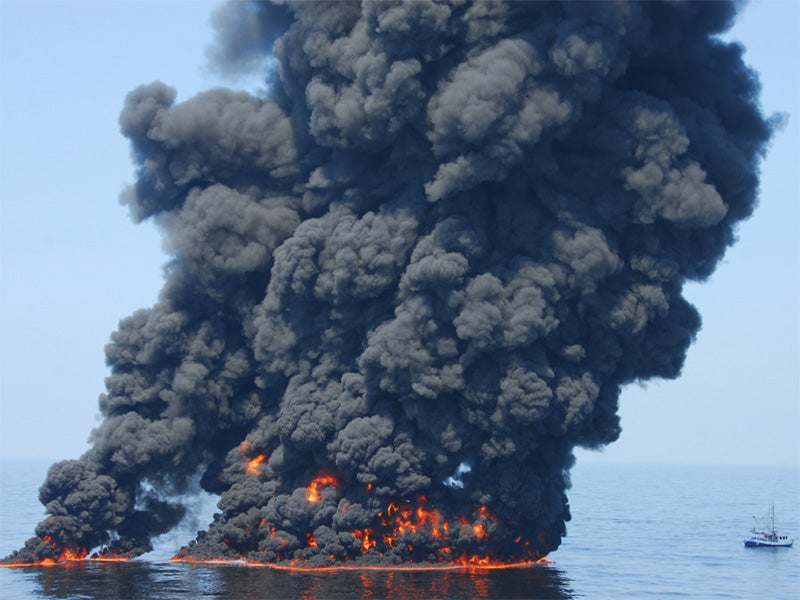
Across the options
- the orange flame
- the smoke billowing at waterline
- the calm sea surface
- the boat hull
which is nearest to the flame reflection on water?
the calm sea surface

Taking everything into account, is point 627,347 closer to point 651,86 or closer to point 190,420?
point 651,86

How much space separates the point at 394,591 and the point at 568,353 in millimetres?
17006

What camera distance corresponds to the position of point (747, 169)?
76312 mm

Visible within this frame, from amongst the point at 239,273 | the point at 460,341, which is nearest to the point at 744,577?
the point at 460,341

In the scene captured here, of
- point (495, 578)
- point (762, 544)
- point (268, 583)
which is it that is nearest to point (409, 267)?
point (495, 578)

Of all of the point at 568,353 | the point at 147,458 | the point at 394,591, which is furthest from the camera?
the point at 147,458

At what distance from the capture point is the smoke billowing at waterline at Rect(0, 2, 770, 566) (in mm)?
72375

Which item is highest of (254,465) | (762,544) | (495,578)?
(254,465)

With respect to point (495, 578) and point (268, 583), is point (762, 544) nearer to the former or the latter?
point (495, 578)

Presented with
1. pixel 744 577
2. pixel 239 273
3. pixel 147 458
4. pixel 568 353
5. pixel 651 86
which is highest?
pixel 651 86

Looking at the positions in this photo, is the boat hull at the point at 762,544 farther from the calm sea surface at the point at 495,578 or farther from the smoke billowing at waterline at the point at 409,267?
the smoke billowing at waterline at the point at 409,267

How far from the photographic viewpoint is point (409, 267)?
245 feet

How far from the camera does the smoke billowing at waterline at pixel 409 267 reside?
7238 centimetres

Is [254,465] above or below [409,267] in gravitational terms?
below
